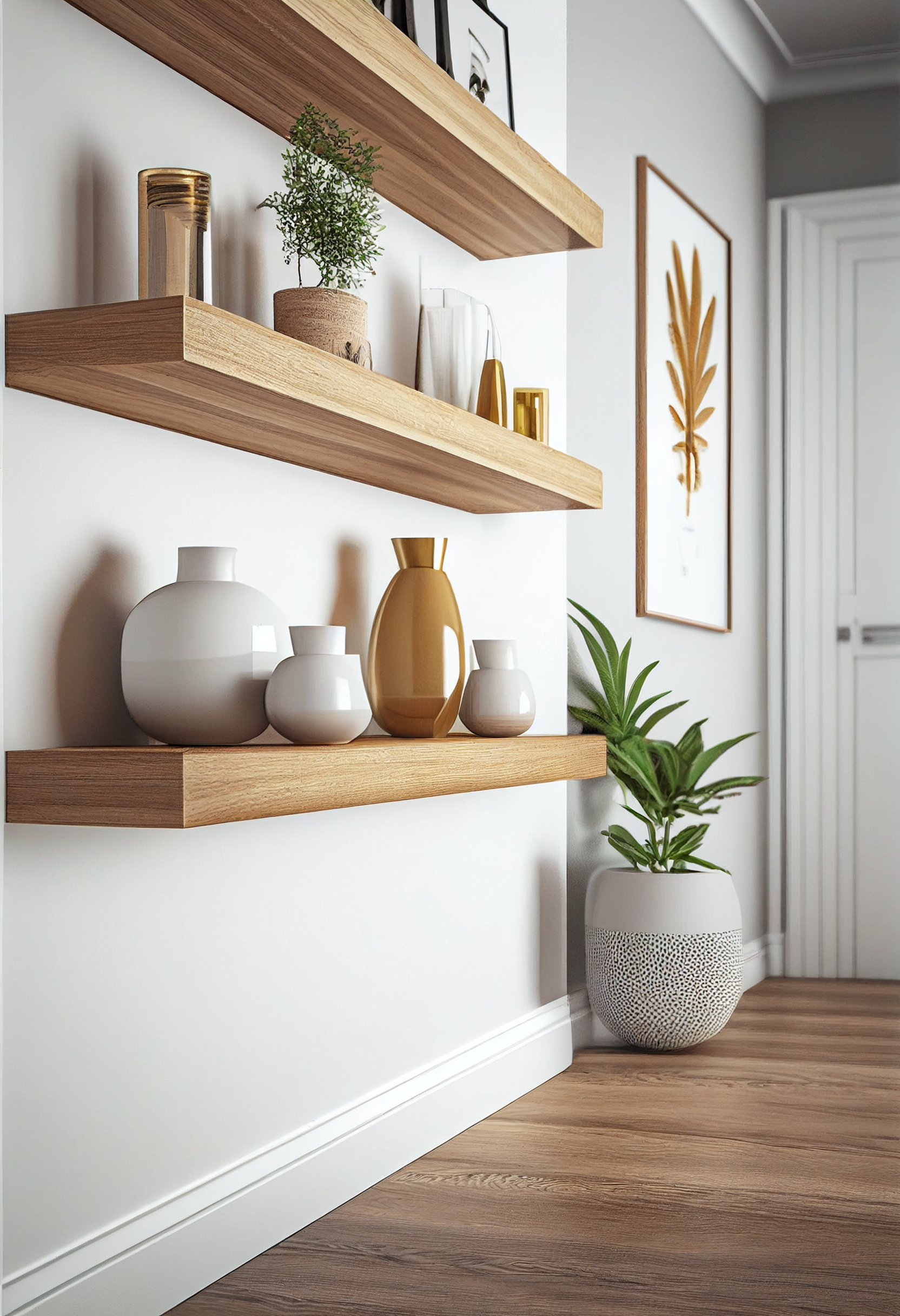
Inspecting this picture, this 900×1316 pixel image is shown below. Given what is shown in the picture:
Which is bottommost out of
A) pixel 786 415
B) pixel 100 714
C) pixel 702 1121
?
pixel 702 1121

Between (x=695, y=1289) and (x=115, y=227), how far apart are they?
4.18 ft

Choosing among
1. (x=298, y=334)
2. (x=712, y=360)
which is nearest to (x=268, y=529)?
(x=298, y=334)

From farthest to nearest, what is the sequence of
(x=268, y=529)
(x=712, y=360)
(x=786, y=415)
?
1. (x=786, y=415)
2. (x=712, y=360)
3. (x=268, y=529)

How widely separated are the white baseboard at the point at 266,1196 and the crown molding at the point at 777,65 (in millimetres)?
2684

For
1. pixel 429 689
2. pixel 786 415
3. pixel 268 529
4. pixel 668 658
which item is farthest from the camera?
pixel 786 415

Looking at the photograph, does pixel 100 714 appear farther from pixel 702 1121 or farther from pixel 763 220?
pixel 763 220

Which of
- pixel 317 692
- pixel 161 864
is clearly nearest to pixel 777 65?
pixel 317 692

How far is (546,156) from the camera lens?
8.04 feet

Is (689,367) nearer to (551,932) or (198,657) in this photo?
(551,932)

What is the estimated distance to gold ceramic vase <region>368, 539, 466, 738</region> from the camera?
5.82 feet

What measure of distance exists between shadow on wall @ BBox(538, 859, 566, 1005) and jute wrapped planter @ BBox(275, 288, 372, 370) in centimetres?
118

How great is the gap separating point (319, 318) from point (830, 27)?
9.20 ft

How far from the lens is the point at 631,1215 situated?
5.58 feet

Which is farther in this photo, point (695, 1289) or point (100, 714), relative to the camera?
point (695, 1289)
